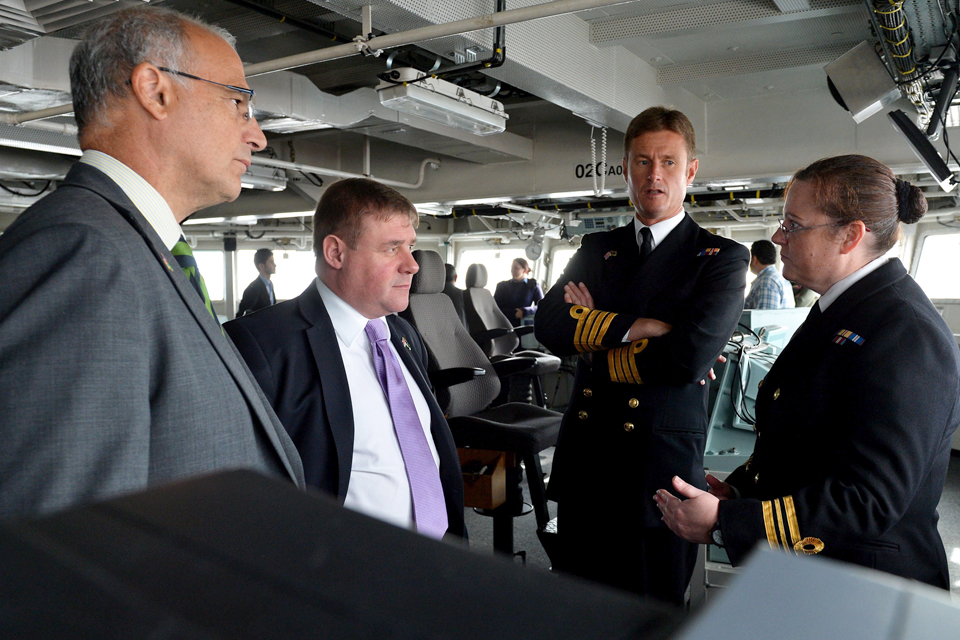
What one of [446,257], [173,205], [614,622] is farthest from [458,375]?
[446,257]

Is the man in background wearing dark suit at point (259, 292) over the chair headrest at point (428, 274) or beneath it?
beneath

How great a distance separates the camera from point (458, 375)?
341cm

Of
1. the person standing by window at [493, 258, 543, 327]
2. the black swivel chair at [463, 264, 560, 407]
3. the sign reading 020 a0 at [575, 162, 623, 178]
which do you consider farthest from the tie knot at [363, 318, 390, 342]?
the person standing by window at [493, 258, 543, 327]

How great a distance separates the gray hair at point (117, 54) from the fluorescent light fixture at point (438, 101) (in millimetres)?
2595

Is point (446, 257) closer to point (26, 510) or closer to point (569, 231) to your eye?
point (569, 231)

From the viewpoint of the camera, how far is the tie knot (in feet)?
5.72

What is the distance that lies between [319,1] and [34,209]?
233cm

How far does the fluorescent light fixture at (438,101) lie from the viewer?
11.9 feet

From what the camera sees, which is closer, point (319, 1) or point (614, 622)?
point (614, 622)

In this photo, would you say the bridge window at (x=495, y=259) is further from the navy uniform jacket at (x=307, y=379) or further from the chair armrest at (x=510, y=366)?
the navy uniform jacket at (x=307, y=379)

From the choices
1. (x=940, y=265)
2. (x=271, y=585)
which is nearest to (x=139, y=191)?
(x=271, y=585)

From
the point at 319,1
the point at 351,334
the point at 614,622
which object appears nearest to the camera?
the point at 614,622

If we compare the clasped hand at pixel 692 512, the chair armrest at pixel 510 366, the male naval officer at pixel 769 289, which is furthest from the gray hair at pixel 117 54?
the male naval officer at pixel 769 289

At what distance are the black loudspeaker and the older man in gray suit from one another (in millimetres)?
511
